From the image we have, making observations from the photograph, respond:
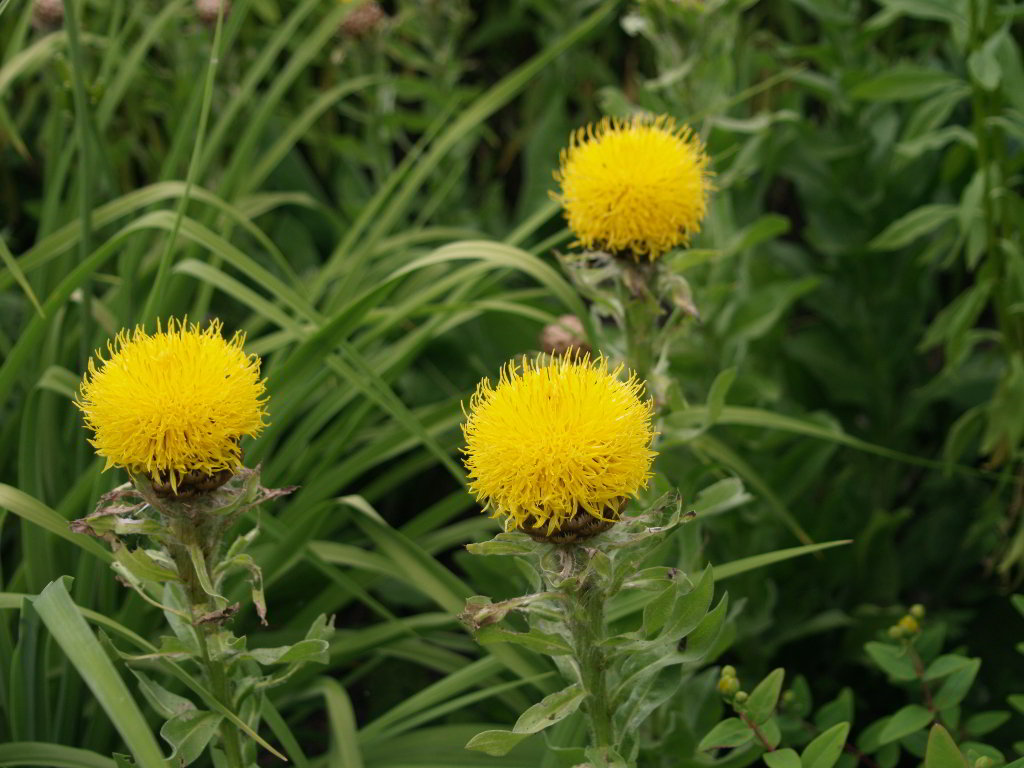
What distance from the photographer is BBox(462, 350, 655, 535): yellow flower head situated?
1191 millimetres

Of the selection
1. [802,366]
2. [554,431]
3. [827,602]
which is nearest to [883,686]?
[827,602]

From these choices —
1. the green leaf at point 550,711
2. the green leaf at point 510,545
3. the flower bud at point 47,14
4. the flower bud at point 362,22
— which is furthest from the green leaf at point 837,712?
the flower bud at point 47,14

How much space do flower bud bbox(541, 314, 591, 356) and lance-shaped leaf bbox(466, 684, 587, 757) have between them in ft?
2.43

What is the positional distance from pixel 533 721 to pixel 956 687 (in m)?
0.72

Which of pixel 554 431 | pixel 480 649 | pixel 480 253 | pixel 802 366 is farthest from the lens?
pixel 802 366

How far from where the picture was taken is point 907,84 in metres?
2.22

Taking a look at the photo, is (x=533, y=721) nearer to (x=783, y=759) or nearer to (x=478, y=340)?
(x=783, y=759)

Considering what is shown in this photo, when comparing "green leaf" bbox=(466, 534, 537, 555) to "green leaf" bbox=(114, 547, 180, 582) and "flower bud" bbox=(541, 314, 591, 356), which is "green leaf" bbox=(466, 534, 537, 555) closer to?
"green leaf" bbox=(114, 547, 180, 582)

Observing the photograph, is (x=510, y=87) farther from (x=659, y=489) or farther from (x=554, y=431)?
(x=554, y=431)

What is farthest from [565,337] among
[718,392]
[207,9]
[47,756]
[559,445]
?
[207,9]

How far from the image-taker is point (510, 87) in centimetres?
230

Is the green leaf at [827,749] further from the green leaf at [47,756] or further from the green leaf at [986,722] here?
the green leaf at [47,756]

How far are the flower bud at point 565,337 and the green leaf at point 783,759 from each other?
0.75m

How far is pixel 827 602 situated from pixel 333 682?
46.7 inches
